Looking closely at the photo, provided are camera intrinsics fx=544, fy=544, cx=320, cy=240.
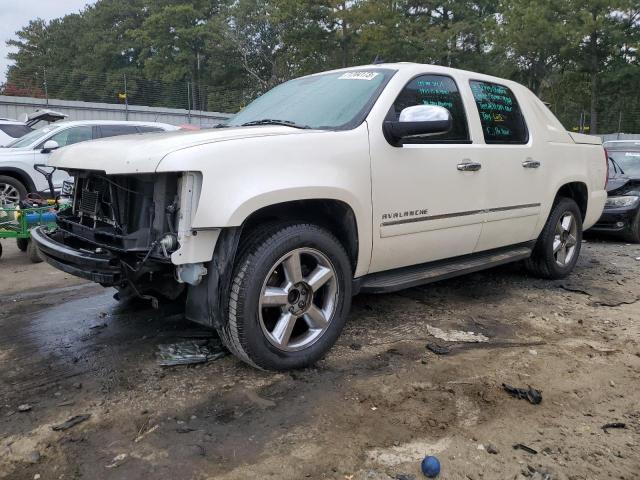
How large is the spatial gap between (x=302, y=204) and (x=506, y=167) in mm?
1999

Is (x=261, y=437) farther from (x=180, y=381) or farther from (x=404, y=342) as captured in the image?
(x=404, y=342)

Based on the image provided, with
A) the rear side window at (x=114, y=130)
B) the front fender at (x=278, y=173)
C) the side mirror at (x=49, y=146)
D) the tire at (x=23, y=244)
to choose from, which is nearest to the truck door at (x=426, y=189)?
the front fender at (x=278, y=173)

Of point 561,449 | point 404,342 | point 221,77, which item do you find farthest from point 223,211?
point 221,77

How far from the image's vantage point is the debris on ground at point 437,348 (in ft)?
11.6

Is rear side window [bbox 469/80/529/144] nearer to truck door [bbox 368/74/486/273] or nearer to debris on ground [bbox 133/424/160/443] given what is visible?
truck door [bbox 368/74/486/273]

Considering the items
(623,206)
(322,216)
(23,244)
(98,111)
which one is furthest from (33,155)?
(98,111)

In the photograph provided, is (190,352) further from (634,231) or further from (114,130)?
(114,130)

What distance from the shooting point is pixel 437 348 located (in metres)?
3.61

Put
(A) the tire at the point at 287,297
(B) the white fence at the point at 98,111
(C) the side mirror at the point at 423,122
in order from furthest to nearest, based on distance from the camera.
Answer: (B) the white fence at the point at 98,111 → (C) the side mirror at the point at 423,122 → (A) the tire at the point at 287,297

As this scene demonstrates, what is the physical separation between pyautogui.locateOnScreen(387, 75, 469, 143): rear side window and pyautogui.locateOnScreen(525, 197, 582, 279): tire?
5.54 feet

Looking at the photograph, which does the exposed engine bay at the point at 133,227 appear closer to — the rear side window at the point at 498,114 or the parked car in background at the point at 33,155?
the rear side window at the point at 498,114

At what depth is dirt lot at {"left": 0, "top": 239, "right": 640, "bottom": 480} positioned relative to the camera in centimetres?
235

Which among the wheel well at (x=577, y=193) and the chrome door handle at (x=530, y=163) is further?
the wheel well at (x=577, y=193)

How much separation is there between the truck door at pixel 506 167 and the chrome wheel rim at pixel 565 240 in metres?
0.61
